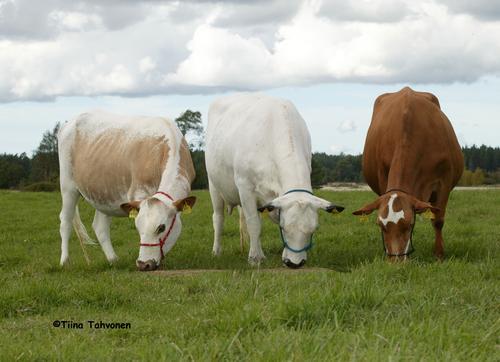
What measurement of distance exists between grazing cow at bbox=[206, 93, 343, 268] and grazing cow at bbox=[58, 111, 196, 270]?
67 centimetres

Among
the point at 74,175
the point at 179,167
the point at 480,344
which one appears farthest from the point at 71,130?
the point at 480,344

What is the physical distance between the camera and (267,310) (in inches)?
205

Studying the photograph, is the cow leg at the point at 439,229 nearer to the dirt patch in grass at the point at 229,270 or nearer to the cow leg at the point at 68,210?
the dirt patch in grass at the point at 229,270

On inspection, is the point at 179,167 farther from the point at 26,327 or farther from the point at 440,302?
the point at 440,302

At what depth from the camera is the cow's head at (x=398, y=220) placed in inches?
343

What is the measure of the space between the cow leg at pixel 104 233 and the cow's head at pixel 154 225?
215 centimetres

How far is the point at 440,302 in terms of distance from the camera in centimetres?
567

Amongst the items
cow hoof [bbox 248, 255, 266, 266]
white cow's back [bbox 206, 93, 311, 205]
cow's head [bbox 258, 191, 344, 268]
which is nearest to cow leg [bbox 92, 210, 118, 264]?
white cow's back [bbox 206, 93, 311, 205]

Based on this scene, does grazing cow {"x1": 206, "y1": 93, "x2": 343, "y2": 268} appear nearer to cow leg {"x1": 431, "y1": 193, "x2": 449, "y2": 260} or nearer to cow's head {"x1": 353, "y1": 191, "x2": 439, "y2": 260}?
cow's head {"x1": 353, "y1": 191, "x2": 439, "y2": 260}

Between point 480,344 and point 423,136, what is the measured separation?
19.7ft

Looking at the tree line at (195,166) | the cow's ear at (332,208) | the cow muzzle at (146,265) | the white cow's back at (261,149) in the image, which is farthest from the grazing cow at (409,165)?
the tree line at (195,166)

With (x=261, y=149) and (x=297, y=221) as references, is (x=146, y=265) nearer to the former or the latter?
(x=297, y=221)

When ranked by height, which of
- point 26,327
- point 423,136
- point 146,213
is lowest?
point 26,327

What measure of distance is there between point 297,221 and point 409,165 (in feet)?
6.25
